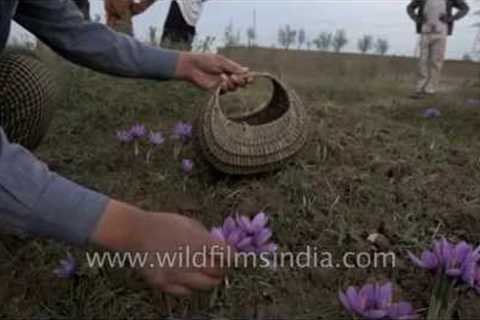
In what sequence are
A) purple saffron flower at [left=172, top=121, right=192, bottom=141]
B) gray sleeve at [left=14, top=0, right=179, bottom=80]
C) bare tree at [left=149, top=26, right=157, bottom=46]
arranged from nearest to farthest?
gray sleeve at [left=14, top=0, right=179, bottom=80]
purple saffron flower at [left=172, top=121, right=192, bottom=141]
bare tree at [left=149, top=26, right=157, bottom=46]

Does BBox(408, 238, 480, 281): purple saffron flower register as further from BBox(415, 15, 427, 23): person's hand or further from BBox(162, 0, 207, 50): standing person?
BBox(415, 15, 427, 23): person's hand

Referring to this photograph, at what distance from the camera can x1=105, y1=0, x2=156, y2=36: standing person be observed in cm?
439

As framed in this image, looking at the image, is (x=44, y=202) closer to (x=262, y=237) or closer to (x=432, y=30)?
(x=262, y=237)

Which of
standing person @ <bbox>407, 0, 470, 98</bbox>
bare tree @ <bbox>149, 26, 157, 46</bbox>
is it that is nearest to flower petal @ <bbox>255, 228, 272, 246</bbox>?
bare tree @ <bbox>149, 26, 157, 46</bbox>

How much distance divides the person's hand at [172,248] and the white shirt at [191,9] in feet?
12.3

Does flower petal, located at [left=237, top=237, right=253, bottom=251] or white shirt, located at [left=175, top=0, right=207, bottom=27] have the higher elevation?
white shirt, located at [left=175, top=0, right=207, bottom=27]

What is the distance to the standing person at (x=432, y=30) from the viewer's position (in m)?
5.95

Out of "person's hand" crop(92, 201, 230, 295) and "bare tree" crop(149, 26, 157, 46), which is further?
"bare tree" crop(149, 26, 157, 46)

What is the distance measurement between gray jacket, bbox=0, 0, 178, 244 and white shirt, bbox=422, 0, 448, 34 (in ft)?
16.1

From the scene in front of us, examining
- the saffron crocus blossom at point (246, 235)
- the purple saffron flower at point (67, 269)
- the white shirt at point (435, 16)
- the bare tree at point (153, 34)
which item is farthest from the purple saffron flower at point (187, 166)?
the white shirt at point (435, 16)

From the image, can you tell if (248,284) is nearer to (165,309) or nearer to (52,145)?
(165,309)

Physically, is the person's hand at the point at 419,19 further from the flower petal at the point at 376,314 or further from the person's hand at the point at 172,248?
the person's hand at the point at 172,248

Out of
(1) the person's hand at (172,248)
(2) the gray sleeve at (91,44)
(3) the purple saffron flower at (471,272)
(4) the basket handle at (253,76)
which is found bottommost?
(3) the purple saffron flower at (471,272)

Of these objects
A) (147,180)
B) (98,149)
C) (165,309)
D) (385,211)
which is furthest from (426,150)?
(165,309)
